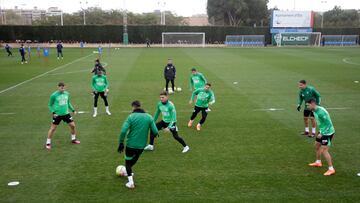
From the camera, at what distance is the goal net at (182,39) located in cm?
6581

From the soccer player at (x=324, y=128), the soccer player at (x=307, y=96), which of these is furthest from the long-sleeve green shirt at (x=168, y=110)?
the soccer player at (x=307, y=96)

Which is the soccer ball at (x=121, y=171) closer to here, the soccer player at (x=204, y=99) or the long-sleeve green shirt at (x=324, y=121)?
the soccer player at (x=204, y=99)

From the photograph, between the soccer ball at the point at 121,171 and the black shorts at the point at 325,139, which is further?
the black shorts at the point at 325,139

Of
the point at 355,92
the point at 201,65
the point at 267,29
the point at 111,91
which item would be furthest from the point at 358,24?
the point at 111,91

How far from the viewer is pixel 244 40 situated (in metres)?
68.1

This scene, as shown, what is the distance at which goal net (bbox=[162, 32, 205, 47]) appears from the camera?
216 feet

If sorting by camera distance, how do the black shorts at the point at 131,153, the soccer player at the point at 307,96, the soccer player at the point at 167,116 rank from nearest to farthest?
the black shorts at the point at 131,153 → the soccer player at the point at 167,116 → the soccer player at the point at 307,96

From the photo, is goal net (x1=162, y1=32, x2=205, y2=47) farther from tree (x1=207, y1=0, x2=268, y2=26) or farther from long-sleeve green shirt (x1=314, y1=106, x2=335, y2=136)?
long-sleeve green shirt (x1=314, y1=106, x2=335, y2=136)

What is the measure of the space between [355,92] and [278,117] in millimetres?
7966

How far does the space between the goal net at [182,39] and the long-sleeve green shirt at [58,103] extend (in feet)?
181

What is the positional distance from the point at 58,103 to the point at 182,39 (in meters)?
56.4

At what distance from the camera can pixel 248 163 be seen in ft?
32.2

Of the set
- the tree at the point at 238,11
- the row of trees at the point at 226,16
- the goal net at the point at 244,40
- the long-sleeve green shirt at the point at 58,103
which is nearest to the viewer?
the long-sleeve green shirt at the point at 58,103

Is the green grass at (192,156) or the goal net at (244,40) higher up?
the goal net at (244,40)
